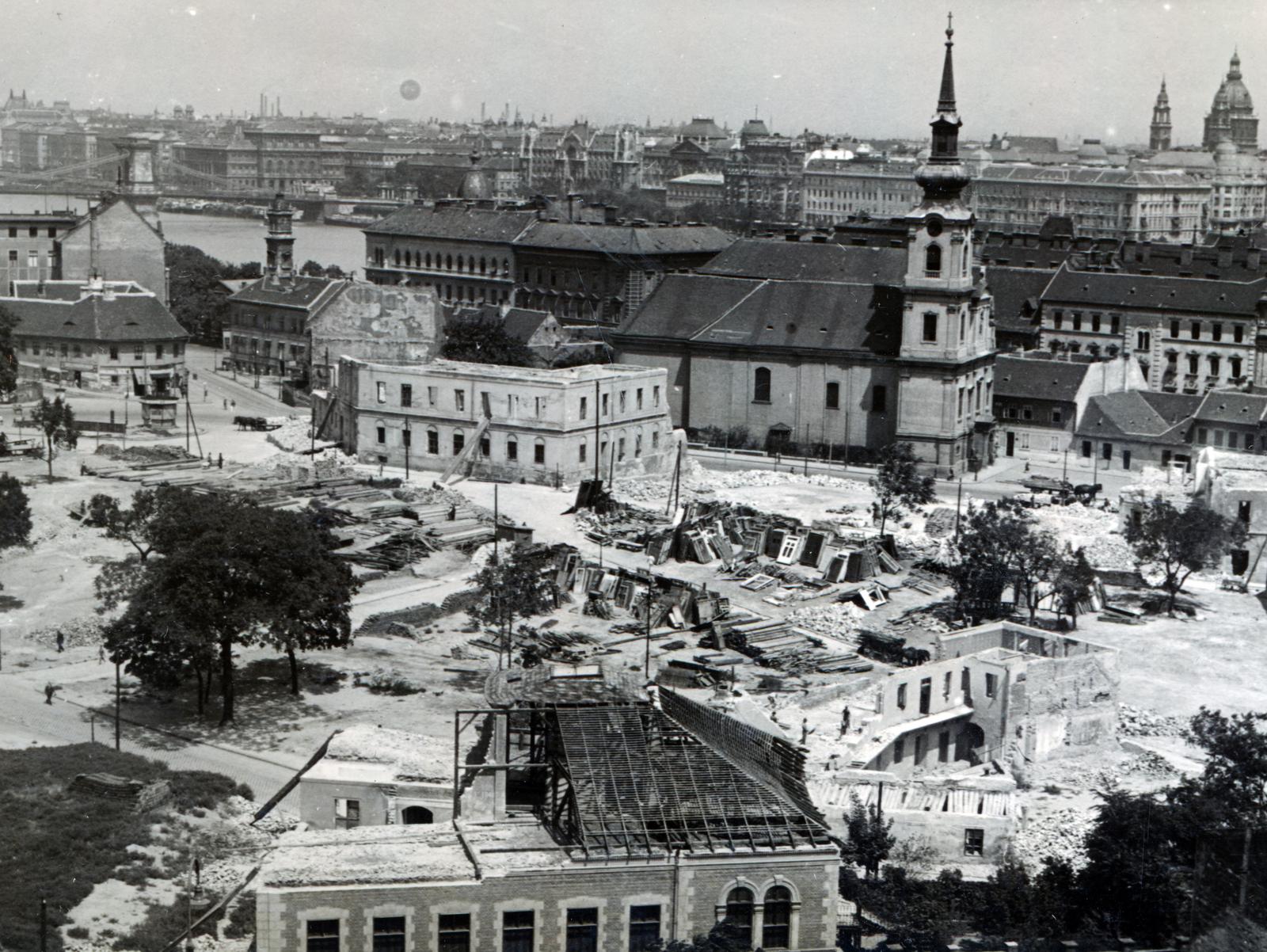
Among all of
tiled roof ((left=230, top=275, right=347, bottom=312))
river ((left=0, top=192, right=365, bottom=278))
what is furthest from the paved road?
river ((left=0, top=192, right=365, bottom=278))

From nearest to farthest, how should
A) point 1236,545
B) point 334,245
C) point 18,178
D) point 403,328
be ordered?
point 1236,545, point 403,328, point 18,178, point 334,245

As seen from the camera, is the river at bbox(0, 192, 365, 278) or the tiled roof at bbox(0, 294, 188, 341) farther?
the river at bbox(0, 192, 365, 278)

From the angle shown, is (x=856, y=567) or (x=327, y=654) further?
(x=856, y=567)

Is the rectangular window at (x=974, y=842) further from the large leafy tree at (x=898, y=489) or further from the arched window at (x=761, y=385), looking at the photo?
the arched window at (x=761, y=385)

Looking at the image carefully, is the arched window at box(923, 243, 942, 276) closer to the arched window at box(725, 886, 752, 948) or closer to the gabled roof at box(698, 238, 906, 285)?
the gabled roof at box(698, 238, 906, 285)

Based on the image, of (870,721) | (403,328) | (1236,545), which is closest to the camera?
(870,721)

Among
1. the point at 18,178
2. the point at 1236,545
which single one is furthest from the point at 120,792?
the point at 18,178

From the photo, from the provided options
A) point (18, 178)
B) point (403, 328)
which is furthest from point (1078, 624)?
point (18, 178)

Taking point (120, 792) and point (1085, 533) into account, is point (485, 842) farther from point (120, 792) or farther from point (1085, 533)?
point (1085, 533)

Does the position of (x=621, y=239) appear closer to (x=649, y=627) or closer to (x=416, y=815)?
(x=649, y=627)
